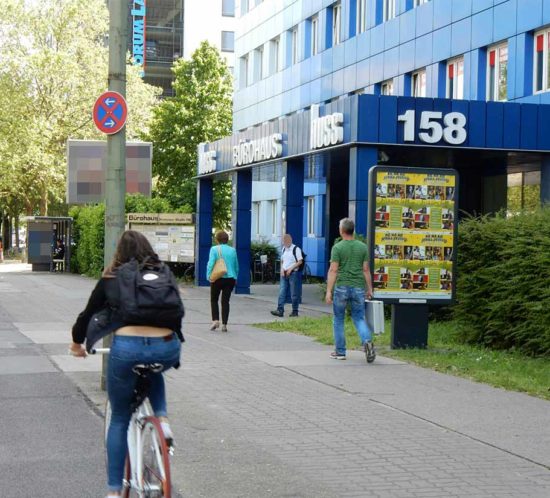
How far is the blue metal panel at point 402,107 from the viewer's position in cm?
2111

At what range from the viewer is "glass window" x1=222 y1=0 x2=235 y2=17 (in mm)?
87125

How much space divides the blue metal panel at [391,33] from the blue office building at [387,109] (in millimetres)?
31

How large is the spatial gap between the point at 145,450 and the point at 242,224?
83.6ft

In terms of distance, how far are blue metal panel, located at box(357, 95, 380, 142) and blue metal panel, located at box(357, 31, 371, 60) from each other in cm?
1426

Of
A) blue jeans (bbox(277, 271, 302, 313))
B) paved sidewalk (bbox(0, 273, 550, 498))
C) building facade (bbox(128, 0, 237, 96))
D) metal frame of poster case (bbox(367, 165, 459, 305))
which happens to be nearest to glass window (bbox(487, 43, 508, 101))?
blue jeans (bbox(277, 271, 302, 313))

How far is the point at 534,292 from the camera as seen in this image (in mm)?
13008

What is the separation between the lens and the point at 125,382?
5480mm

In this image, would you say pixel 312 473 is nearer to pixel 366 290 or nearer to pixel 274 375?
pixel 274 375

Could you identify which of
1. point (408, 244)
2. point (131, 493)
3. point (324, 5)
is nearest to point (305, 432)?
point (131, 493)

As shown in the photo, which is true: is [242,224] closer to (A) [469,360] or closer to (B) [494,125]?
(B) [494,125]

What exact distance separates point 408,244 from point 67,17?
47058 millimetres

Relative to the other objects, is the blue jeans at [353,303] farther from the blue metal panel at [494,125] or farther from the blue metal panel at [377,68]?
the blue metal panel at [377,68]

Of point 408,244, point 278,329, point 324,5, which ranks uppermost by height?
point 324,5

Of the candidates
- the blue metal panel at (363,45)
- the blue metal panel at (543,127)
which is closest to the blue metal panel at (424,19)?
the blue metal panel at (363,45)
